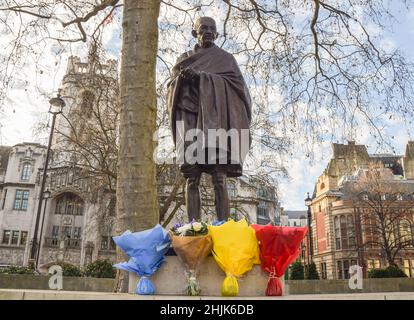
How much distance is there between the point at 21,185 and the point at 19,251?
7935 mm

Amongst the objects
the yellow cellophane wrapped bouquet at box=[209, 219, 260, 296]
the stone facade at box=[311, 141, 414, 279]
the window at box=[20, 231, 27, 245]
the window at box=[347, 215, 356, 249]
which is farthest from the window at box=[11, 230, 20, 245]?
the yellow cellophane wrapped bouquet at box=[209, 219, 260, 296]

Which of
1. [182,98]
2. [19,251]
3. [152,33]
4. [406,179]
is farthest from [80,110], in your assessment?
[406,179]

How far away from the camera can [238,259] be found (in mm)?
3578

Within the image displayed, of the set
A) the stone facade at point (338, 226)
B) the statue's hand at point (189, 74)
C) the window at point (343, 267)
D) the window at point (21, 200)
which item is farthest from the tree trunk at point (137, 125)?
the window at point (21, 200)

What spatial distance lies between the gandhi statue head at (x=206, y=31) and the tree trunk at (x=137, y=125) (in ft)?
7.12

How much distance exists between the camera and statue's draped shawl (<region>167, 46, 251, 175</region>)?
15.8ft

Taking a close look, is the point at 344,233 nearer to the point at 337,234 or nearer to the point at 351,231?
the point at 337,234

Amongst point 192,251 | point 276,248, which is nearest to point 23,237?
point 192,251

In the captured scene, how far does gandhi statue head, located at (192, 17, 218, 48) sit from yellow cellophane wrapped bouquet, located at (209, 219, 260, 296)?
2.62 meters

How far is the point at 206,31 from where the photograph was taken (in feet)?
17.1

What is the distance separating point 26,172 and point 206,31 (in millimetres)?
49036

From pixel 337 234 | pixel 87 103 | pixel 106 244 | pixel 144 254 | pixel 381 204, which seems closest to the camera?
pixel 144 254

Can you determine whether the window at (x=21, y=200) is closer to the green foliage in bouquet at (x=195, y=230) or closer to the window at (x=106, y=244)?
the window at (x=106, y=244)

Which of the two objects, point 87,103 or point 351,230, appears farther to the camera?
point 351,230
